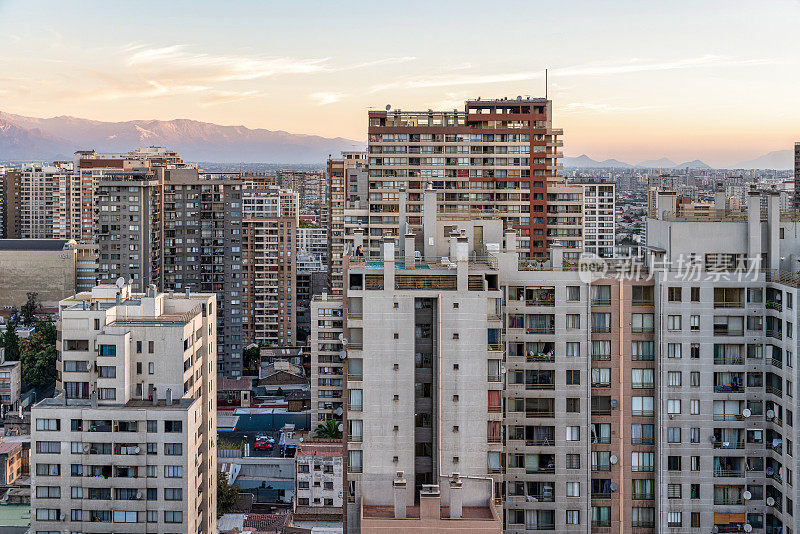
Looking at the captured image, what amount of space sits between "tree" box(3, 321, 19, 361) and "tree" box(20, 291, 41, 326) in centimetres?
680

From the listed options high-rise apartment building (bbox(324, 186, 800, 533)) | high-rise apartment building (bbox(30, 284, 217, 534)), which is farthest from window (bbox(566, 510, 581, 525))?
high-rise apartment building (bbox(30, 284, 217, 534))

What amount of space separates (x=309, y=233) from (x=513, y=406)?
92538mm

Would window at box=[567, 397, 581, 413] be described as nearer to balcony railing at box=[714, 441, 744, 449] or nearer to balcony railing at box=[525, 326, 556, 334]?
balcony railing at box=[525, 326, 556, 334]

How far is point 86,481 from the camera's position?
20.9 m

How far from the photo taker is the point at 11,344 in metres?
61.9

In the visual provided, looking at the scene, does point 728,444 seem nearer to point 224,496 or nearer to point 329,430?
point 224,496

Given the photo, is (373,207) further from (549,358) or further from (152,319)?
(549,358)

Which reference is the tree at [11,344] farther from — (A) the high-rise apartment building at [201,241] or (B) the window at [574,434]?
(B) the window at [574,434]

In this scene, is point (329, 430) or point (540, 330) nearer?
point (540, 330)

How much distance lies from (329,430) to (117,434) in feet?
57.6

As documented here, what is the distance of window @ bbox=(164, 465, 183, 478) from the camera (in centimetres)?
2105

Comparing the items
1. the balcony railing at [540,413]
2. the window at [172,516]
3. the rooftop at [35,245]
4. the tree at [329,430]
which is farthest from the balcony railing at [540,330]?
the rooftop at [35,245]

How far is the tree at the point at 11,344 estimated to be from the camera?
6125 centimetres

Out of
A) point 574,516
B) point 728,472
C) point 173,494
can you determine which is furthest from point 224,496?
point 728,472
